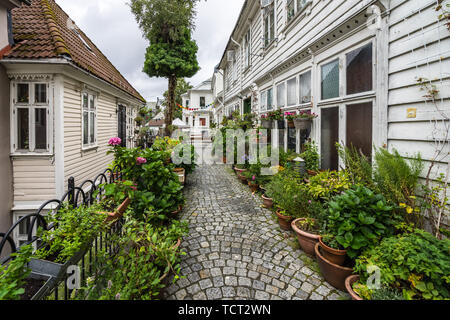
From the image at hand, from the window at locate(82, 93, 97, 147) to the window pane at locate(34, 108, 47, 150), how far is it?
1.53m

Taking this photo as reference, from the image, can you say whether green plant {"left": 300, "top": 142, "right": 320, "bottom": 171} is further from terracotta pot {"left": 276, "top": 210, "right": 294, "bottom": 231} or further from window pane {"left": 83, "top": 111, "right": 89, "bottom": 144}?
window pane {"left": 83, "top": 111, "right": 89, "bottom": 144}

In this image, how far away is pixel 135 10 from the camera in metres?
12.1

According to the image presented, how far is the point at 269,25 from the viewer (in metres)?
8.08

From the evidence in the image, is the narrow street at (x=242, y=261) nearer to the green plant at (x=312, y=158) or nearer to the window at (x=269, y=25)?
the green plant at (x=312, y=158)

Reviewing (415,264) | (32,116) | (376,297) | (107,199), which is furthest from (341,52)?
(32,116)

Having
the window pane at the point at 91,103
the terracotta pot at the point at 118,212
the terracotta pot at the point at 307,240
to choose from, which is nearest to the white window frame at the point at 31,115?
the window pane at the point at 91,103

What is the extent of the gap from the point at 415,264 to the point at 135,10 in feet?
50.4

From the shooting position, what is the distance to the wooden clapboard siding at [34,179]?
5.95 m

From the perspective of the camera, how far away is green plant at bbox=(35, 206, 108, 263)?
195 centimetres

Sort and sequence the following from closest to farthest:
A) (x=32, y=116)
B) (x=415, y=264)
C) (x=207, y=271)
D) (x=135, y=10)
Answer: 1. (x=415, y=264)
2. (x=207, y=271)
3. (x=32, y=116)
4. (x=135, y=10)

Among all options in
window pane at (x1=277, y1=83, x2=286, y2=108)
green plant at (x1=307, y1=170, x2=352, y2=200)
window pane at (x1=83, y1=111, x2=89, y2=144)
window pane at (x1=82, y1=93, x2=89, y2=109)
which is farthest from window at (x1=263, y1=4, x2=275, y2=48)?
window pane at (x1=83, y1=111, x2=89, y2=144)

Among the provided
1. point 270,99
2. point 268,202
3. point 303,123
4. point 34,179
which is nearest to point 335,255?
point 268,202

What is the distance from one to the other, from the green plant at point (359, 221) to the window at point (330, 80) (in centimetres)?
272
